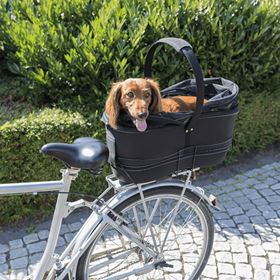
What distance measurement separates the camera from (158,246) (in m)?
2.69

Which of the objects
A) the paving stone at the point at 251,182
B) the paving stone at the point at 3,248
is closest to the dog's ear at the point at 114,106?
the paving stone at the point at 3,248

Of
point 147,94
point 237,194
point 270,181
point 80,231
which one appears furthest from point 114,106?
point 270,181

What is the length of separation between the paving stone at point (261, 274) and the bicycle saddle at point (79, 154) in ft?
5.66

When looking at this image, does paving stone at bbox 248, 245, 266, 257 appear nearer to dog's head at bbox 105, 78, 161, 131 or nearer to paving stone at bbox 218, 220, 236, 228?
paving stone at bbox 218, 220, 236, 228

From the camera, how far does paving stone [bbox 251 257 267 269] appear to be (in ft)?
10.4

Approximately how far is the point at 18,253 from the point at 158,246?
1313 mm

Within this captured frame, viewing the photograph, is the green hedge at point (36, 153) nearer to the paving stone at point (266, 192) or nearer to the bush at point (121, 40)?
the bush at point (121, 40)

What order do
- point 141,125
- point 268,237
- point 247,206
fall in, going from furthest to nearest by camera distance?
point 247,206 < point 268,237 < point 141,125

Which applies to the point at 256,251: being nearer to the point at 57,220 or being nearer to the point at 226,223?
the point at 226,223

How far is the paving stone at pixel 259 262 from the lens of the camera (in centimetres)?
317

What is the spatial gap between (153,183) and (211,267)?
1.13 m

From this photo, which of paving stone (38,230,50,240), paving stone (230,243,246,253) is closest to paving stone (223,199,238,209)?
paving stone (230,243,246,253)

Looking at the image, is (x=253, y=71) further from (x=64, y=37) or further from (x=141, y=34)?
(x=64, y=37)

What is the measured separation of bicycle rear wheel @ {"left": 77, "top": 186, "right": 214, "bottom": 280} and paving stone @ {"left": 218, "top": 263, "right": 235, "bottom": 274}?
0.68 ft
